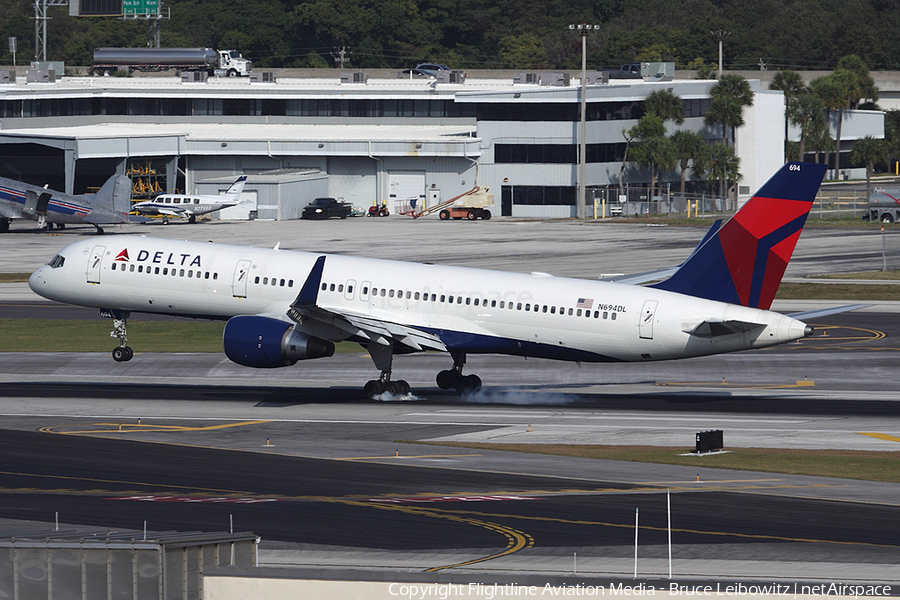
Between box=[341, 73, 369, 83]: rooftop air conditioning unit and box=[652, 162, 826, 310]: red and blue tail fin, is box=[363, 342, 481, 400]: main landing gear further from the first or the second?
box=[341, 73, 369, 83]: rooftop air conditioning unit

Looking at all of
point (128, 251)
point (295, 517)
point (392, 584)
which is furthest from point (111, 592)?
point (128, 251)

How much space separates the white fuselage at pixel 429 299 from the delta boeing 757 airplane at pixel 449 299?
0.16 ft

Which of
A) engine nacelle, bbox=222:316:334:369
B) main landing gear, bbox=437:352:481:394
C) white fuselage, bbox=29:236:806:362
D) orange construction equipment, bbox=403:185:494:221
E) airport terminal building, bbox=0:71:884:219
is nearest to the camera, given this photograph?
white fuselage, bbox=29:236:806:362

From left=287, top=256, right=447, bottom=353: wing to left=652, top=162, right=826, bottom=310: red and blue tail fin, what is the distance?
1036 centimetres

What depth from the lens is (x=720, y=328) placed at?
4125cm

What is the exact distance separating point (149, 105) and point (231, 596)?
14166 centimetres

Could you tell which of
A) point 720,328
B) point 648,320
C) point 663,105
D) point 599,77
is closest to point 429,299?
point 648,320

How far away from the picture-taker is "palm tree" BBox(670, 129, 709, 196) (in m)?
135

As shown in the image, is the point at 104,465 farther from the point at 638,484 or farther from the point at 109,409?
the point at 638,484

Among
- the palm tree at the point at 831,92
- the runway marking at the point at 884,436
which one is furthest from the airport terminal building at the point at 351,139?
the runway marking at the point at 884,436

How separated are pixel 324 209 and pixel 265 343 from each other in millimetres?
89722

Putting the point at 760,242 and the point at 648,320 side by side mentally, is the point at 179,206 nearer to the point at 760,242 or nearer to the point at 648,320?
the point at 648,320

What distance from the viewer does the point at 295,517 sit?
29.0 m

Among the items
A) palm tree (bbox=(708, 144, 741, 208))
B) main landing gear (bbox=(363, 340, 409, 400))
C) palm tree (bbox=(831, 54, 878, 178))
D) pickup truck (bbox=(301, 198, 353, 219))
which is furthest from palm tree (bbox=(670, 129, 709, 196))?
main landing gear (bbox=(363, 340, 409, 400))
